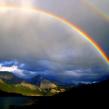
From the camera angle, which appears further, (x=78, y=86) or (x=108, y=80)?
(x=78, y=86)

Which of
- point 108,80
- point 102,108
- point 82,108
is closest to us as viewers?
point 102,108

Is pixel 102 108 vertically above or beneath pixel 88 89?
beneath

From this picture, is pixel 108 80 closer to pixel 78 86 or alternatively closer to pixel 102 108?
pixel 78 86

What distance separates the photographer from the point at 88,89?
5025 inches

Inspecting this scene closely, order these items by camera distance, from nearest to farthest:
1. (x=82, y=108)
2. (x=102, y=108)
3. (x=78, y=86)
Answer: (x=102, y=108) → (x=82, y=108) → (x=78, y=86)

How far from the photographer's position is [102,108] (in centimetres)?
5338

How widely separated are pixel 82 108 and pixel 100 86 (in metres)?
73.9

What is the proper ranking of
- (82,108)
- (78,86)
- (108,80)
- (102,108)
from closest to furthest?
(102,108) < (82,108) < (108,80) < (78,86)

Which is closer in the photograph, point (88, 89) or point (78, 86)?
point (88, 89)

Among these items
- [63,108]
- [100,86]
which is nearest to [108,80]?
[100,86]

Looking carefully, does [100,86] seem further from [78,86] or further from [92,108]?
[92,108]

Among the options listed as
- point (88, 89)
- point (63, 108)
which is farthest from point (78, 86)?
point (63, 108)

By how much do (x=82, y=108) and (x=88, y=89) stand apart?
70348 millimetres

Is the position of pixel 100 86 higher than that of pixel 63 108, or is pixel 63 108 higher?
pixel 100 86
